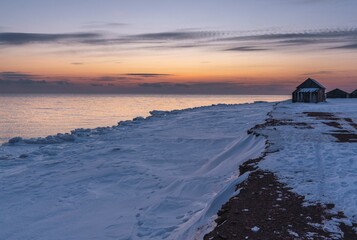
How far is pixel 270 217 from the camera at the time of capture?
6781mm

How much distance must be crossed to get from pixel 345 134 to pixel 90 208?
41.5 feet

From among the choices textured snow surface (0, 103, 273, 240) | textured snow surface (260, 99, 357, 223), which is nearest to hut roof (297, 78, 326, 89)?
textured snow surface (0, 103, 273, 240)

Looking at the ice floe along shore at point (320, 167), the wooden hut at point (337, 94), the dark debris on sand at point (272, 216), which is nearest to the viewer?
the dark debris on sand at point (272, 216)

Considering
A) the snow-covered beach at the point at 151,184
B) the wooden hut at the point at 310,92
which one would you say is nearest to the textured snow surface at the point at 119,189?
the snow-covered beach at the point at 151,184

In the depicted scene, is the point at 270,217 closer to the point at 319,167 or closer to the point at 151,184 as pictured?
the point at 319,167

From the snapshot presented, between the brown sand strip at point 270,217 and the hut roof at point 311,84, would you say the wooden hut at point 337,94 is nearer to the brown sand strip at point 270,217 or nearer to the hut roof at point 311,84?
the hut roof at point 311,84

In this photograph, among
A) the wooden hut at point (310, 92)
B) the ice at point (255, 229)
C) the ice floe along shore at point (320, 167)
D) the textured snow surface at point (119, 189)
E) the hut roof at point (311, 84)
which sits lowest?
the textured snow surface at point (119, 189)

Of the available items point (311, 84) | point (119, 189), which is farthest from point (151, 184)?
point (311, 84)

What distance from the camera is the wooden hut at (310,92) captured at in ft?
182

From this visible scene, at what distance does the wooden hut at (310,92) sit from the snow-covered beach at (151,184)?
1574 inches

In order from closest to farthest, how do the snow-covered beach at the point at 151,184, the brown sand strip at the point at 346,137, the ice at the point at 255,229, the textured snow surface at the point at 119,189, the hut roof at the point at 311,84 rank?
the ice at the point at 255,229, the snow-covered beach at the point at 151,184, the textured snow surface at the point at 119,189, the brown sand strip at the point at 346,137, the hut roof at the point at 311,84

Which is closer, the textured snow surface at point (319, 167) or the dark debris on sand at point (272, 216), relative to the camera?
the dark debris on sand at point (272, 216)

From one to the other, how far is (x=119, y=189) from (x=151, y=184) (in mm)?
1264

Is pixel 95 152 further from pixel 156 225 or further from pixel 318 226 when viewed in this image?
pixel 318 226
